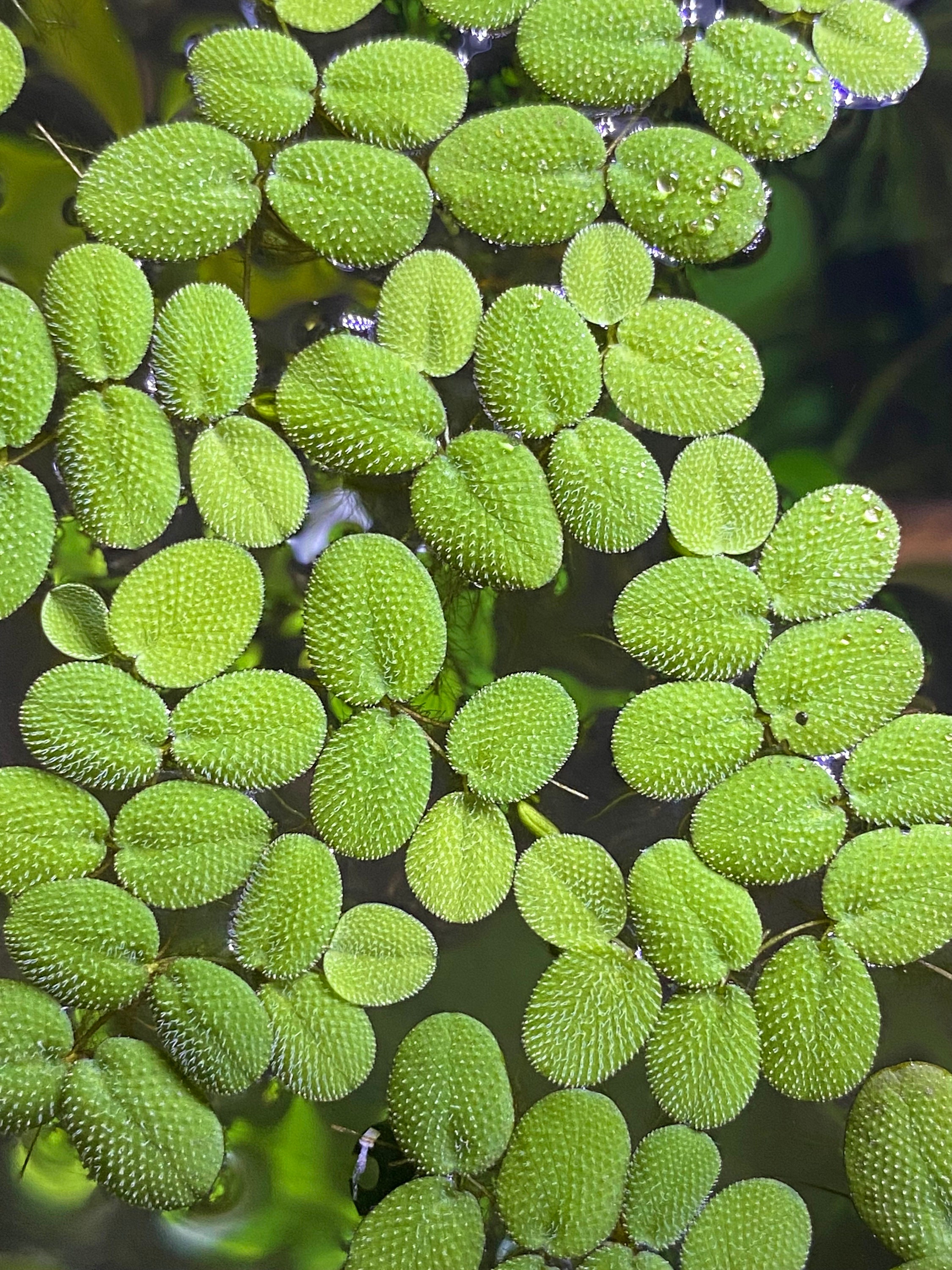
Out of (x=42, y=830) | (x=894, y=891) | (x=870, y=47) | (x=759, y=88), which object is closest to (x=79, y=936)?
(x=42, y=830)

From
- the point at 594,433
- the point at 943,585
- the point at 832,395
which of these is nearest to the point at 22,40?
the point at 594,433

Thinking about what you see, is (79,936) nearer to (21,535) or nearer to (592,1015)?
(21,535)

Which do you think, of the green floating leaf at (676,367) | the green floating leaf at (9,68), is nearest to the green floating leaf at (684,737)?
the green floating leaf at (676,367)

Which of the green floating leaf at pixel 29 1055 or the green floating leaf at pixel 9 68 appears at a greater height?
the green floating leaf at pixel 9 68

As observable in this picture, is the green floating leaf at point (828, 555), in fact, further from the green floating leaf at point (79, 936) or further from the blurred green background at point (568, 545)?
the green floating leaf at point (79, 936)

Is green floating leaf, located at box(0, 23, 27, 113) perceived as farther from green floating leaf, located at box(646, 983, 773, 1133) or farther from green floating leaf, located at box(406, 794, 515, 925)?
green floating leaf, located at box(646, 983, 773, 1133)

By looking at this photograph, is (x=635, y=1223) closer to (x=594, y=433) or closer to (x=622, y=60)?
(x=594, y=433)

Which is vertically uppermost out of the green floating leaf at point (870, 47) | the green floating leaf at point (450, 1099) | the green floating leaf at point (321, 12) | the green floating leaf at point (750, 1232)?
the green floating leaf at point (870, 47)

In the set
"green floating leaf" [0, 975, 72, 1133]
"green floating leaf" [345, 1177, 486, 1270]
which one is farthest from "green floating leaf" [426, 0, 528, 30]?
"green floating leaf" [345, 1177, 486, 1270]
